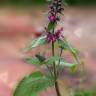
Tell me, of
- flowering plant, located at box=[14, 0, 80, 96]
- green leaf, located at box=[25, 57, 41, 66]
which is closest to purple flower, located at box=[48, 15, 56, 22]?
flowering plant, located at box=[14, 0, 80, 96]

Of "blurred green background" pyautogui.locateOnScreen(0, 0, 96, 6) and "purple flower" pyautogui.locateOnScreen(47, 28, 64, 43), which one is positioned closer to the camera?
"purple flower" pyautogui.locateOnScreen(47, 28, 64, 43)

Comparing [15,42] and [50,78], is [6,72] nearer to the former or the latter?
[15,42]

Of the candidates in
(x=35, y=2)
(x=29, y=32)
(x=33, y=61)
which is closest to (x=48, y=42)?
(x=33, y=61)

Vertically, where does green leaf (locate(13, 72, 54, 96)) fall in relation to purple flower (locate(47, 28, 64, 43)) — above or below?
below

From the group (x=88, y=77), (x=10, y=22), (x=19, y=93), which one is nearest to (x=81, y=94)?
(x=88, y=77)

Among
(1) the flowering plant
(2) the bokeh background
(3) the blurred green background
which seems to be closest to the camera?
(1) the flowering plant

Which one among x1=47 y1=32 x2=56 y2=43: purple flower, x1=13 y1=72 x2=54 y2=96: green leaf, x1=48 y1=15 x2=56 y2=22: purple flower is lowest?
x1=13 y1=72 x2=54 y2=96: green leaf

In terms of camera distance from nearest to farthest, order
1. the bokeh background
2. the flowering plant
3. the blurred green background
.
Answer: the flowering plant, the bokeh background, the blurred green background

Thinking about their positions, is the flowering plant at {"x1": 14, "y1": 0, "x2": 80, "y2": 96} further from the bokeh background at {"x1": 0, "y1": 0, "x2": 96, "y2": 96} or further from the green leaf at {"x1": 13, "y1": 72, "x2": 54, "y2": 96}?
the bokeh background at {"x1": 0, "y1": 0, "x2": 96, "y2": 96}
